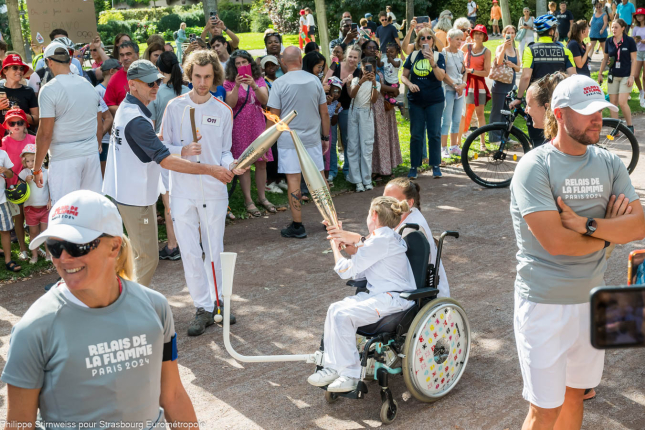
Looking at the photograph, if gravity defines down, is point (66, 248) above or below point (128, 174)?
above

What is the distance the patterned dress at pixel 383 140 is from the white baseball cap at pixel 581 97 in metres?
6.92

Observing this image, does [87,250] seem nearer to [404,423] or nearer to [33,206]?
[404,423]

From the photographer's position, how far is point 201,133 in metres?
5.88

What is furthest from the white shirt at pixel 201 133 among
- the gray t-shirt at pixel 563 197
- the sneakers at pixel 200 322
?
the gray t-shirt at pixel 563 197

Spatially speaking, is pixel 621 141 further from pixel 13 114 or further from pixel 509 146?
pixel 13 114

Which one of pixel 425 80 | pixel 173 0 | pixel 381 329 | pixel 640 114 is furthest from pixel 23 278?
pixel 173 0

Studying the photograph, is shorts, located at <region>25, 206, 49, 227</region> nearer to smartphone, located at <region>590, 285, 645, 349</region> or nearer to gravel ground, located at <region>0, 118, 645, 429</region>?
gravel ground, located at <region>0, 118, 645, 429</region>

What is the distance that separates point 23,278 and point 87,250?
5.65 m

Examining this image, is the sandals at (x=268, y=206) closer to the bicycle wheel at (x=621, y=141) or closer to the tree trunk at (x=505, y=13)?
the bicycle wheel at (x=621, y=141)

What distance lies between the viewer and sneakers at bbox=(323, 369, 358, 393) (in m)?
4.44

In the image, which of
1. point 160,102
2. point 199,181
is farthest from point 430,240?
point 160,102

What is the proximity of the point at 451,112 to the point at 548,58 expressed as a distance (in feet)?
8.22

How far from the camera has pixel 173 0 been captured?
71.0 metres

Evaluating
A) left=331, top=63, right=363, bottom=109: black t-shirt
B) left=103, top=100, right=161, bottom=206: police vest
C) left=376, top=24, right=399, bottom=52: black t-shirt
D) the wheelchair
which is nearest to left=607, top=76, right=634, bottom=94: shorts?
left=331, top=63, right=363, bottom=109: black t-shirt
